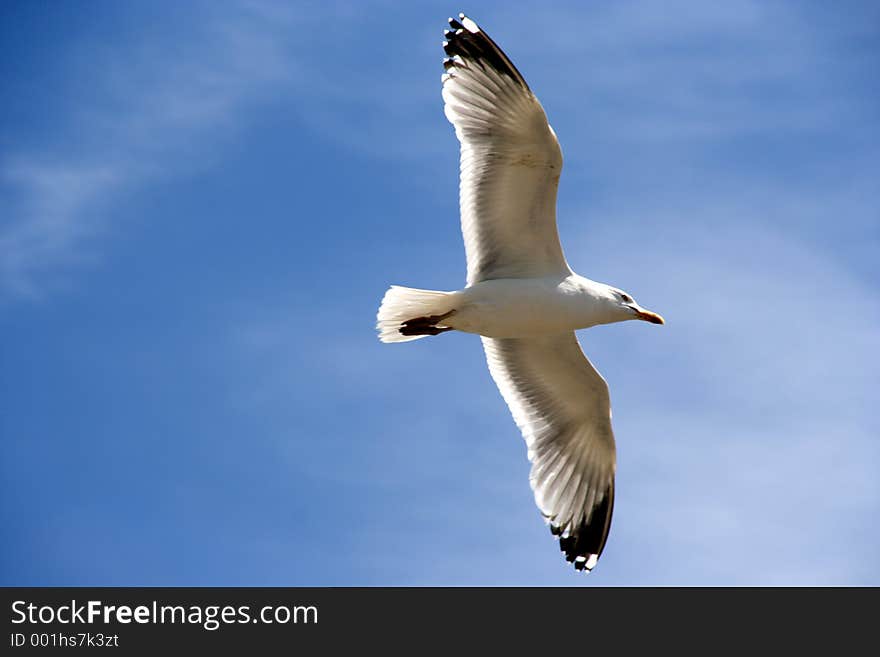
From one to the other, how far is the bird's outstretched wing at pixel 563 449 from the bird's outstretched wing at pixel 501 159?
811 mm

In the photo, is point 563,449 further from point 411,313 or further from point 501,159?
point 501,159

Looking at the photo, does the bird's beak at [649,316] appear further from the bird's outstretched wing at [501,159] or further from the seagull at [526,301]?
the bird's outstretched wing at [501,159]

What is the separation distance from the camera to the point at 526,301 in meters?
7.93

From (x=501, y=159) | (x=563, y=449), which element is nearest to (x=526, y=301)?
(x=501, y=159)

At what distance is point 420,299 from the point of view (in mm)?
7875

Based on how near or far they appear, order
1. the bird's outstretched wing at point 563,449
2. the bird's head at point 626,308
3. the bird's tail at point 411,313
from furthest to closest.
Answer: the bird's outstretched wing at point 563,449 → the bird's head at point 626,308 → the bird's tail at point 411,313

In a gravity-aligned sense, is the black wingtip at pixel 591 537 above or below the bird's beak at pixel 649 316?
below

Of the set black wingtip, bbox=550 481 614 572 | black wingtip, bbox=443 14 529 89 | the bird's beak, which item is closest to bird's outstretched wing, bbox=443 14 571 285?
black wingtip, bbox=443 14 529 89

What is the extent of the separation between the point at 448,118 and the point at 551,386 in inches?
79.2

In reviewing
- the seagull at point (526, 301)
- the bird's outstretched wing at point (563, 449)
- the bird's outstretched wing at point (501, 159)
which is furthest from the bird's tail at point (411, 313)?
the bird's outstretched wing at point (563, 449)

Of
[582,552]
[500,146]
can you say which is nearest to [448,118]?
[500,146]

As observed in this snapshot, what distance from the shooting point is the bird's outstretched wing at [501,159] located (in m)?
7.69

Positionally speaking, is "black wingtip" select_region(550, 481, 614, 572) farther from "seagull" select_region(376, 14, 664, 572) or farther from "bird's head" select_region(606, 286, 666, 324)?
"bird's head" select_region(606, 286, 666, 324)
